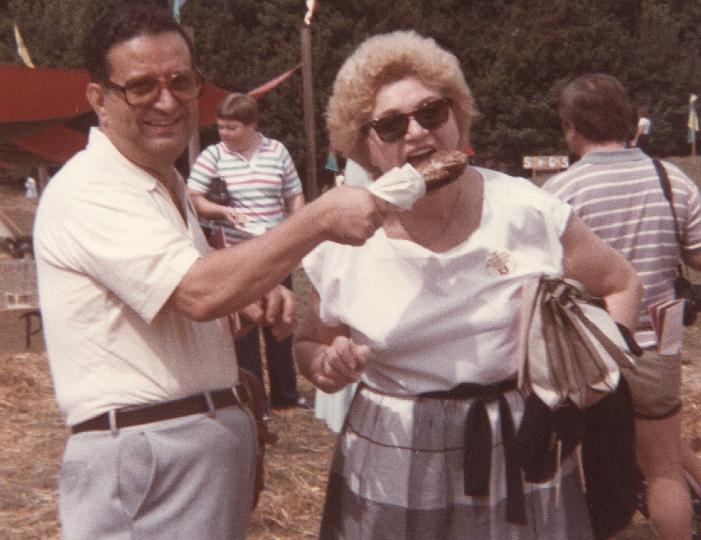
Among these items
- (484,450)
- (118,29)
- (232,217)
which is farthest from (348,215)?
(232,217)

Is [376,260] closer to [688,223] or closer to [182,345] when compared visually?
[182,345]

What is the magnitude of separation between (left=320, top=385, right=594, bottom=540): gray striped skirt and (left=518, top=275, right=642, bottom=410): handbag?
0.52 feet

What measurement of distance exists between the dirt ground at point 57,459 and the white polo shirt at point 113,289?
280 centimetres

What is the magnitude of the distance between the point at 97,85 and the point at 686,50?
176 ft

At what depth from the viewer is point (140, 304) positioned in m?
2.15

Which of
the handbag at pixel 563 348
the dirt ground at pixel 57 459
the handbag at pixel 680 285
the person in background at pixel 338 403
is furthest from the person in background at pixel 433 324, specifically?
the dirt ground at pixel 57 459

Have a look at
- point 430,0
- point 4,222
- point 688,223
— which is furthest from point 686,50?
point 688,223

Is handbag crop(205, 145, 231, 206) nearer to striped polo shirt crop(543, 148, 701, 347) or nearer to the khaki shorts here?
A: striped polo shirt crop(543, 148, 701, 347)

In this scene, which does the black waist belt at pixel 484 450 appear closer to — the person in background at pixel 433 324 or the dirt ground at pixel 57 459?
the person in background at pixel 433 324

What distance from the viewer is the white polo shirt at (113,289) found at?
84.3 inches

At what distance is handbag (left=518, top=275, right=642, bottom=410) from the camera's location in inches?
97.5

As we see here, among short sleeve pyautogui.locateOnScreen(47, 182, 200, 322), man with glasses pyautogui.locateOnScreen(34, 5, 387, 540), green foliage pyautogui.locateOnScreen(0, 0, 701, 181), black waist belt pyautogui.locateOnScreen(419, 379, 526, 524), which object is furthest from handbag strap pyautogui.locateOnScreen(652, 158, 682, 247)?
green foliage pyautogui.locateOnScreen(0, 0, 701, 181)

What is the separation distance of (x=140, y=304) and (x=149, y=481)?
0.38 metres

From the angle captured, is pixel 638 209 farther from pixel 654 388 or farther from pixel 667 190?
pixel 654 388
